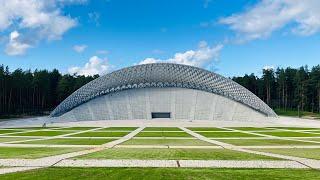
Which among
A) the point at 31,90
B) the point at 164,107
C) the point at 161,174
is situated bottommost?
the point at 161,174

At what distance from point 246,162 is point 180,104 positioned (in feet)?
210

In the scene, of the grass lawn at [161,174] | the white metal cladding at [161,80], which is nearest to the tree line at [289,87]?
the white metal cladding at [161,80]

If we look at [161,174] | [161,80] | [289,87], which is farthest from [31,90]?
[161,174]

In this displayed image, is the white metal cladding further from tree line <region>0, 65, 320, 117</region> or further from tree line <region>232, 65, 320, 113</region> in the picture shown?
tree line <region>232, 65, 320, 113</region>

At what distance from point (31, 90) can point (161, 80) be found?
57.2m

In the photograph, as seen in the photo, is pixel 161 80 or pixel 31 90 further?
pixel 31 90

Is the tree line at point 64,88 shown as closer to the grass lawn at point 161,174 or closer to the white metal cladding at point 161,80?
the white metal cladding at point 161,80

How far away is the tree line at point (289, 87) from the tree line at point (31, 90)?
2574 inches

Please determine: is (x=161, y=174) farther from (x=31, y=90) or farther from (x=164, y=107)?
(x=31, y=90)

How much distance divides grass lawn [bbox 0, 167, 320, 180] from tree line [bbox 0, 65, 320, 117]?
299 ft

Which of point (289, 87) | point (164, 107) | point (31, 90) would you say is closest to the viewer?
point (164, 107)

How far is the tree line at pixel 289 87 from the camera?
124812 millimetres

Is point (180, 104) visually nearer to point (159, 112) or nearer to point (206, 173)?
point (159, 112)

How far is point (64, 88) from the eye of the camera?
428ft
